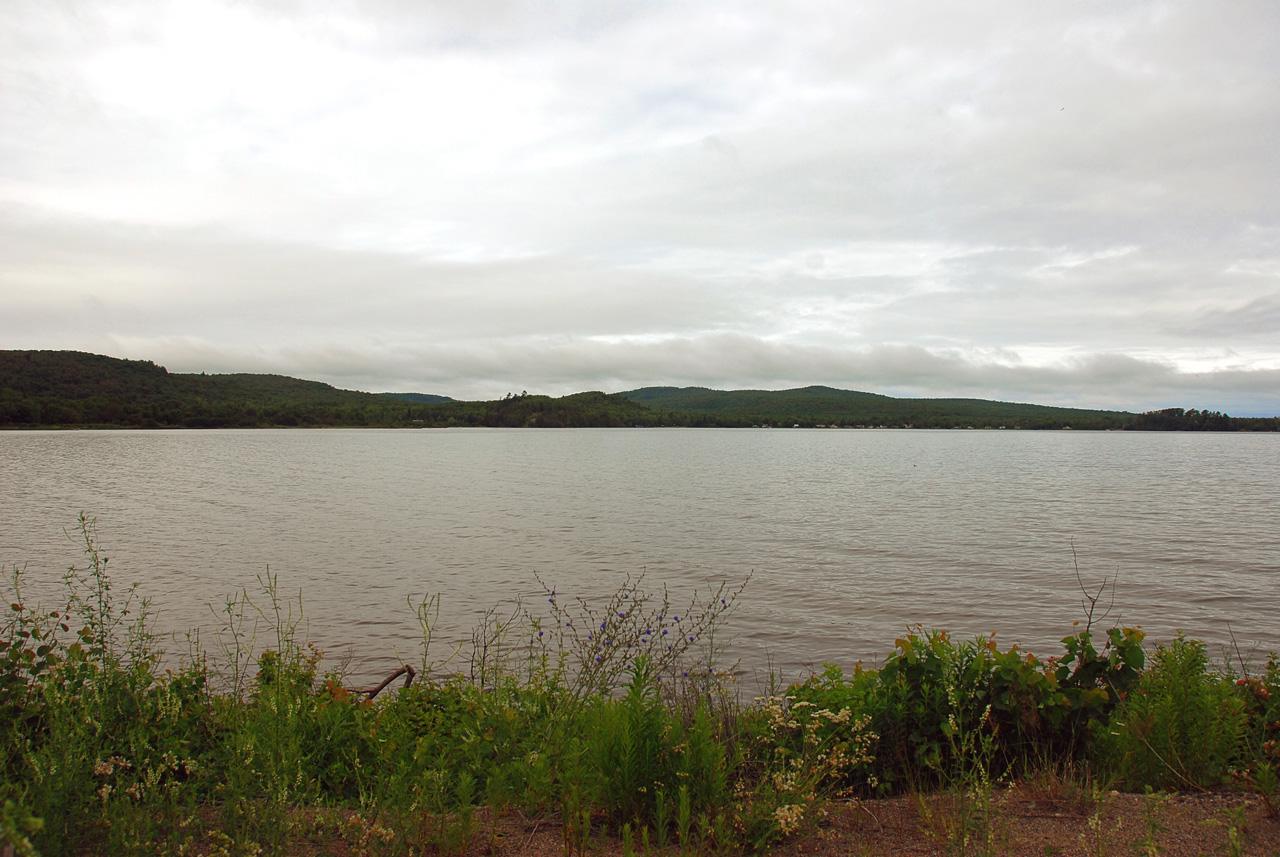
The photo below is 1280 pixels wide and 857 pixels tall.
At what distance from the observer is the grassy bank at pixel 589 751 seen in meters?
4.34

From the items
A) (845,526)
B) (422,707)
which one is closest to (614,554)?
(845,526)

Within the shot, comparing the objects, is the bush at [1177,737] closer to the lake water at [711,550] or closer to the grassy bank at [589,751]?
the grassy bank at [589,751]

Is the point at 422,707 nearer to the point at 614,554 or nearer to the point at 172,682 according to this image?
the point at 172,682

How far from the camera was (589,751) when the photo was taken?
498cm

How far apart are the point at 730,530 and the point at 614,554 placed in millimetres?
5954

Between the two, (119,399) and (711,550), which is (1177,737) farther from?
(119,399)

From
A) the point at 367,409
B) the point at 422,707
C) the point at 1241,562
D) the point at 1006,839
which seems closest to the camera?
the point at 1006,839

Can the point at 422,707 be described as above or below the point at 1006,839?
below

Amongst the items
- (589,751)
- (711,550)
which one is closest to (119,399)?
(711,550)

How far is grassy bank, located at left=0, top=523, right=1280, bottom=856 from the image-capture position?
14.3ft

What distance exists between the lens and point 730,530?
82.5 feet

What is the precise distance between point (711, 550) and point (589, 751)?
16.4 metres

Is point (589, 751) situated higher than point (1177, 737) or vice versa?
point (589, 751)

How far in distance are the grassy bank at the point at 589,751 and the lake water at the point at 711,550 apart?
4836mm
